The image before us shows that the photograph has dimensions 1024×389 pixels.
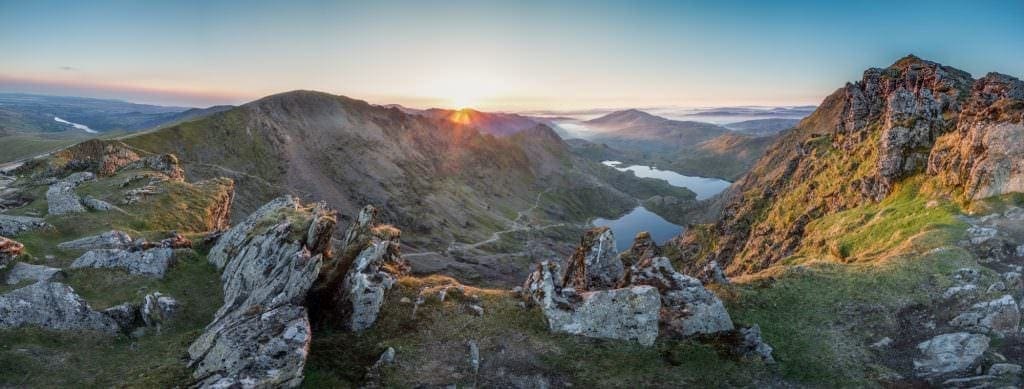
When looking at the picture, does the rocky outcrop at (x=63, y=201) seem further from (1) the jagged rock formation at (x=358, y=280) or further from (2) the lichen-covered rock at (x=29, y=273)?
(1) the jagged rock formation at (x=358, y=280)

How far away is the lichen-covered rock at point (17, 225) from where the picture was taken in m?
35.0

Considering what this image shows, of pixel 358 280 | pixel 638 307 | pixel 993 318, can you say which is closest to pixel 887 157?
pixel 993 318

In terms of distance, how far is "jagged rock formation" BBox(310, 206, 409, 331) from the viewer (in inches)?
1087

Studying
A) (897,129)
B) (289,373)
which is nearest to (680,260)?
(897,129)

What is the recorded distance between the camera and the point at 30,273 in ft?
95.8

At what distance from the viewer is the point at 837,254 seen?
45.6 meters

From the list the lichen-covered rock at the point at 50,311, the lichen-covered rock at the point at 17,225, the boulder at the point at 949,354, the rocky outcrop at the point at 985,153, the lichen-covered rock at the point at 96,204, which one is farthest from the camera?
the lichen-covered rock at the point at 96,204

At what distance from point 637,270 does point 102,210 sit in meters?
47.0

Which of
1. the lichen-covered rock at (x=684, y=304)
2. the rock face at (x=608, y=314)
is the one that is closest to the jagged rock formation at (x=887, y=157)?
the lichen-covered rock at (x=684, y=304)

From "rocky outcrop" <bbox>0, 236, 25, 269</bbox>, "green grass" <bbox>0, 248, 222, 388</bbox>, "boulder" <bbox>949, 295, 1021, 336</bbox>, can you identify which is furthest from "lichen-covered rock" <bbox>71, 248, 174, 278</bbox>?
"boulder" <bbox>949, 295, 1021, 336</bbox>

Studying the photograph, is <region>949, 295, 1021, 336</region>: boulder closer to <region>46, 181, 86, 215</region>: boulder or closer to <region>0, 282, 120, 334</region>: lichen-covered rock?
<region>0, 282, 120, 334</region>: lichen-covered rock

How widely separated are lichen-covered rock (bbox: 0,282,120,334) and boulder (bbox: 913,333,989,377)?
132ft

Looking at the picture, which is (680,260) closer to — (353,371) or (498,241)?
(498,241)

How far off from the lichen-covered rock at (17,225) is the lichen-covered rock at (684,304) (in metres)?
42.1
